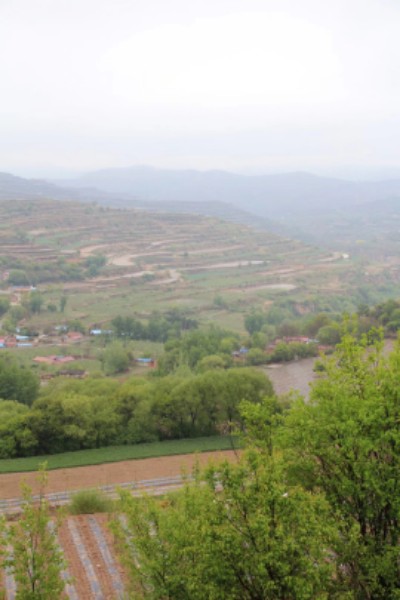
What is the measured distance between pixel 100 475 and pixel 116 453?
236 centimetres

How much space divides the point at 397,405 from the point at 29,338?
163ft

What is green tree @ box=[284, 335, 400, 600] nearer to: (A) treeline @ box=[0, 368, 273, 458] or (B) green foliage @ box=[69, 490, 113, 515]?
(B) green foliage @ box=[69, 490, 113, 515]

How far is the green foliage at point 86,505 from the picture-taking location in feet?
59.4

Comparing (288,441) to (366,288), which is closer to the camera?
(288,441)

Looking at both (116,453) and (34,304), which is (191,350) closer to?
(116,453)

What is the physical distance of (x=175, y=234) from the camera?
109 meters

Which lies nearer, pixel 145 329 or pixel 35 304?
pixel 145 329

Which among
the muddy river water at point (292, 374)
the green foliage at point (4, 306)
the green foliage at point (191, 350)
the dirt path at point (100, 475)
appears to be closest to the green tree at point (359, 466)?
the dirt path at point (100, 475)

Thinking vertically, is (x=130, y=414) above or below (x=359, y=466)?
below

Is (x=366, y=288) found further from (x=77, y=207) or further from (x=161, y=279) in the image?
(x=77, y=207)

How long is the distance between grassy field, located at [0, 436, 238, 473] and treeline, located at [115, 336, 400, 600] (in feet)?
Result: 47.7

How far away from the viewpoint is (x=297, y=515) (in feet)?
26.9

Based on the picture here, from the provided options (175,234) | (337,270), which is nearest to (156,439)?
(337,270)

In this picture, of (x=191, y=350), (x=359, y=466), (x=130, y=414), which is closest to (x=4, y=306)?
(x=191, y=350)
